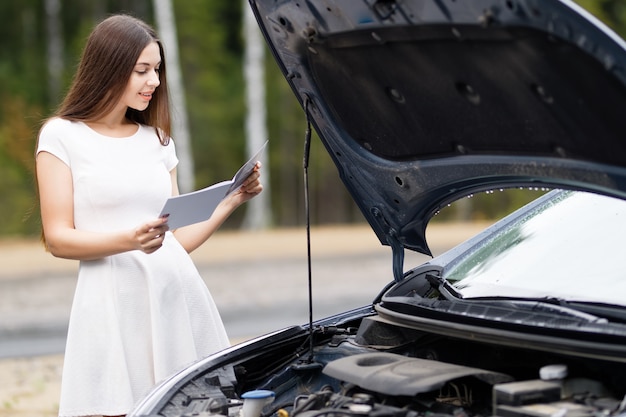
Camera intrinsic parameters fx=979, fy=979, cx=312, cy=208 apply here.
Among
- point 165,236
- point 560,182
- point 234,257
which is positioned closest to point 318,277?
point 234,257

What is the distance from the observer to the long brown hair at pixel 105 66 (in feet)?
12.1

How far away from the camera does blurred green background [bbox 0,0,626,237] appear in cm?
3312

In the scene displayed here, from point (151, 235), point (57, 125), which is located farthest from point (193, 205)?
point (57, 125)

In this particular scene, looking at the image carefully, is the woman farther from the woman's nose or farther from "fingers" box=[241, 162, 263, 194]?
"fingers" box=[241, 162, 263, 194]

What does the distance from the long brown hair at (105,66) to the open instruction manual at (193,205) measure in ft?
1.84

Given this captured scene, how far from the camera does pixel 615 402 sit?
2623 mm

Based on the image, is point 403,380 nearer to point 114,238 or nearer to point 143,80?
point 114,238

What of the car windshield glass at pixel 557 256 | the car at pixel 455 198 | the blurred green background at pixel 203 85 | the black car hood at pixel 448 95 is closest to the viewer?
the black car hood at pixel 448 95

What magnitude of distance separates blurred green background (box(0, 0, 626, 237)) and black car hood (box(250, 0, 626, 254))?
28.0 m

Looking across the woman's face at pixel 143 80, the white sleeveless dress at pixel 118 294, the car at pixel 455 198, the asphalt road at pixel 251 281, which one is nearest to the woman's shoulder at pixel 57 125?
the white sleeveless dress at pixel 118 294

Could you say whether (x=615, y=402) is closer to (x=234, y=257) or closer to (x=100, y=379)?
(x=100, y=379)

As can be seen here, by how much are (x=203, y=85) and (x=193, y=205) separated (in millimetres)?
30849

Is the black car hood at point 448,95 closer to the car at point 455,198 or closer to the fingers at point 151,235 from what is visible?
the car at point 455,198

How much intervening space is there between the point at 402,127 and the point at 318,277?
10285 mm
